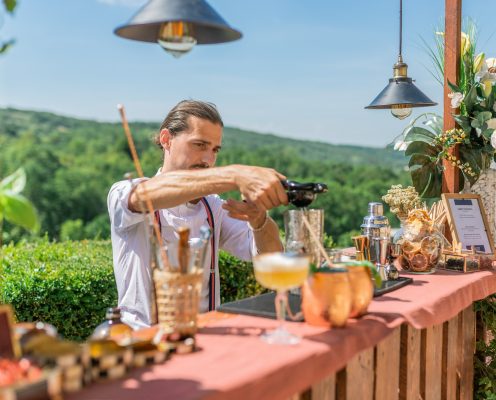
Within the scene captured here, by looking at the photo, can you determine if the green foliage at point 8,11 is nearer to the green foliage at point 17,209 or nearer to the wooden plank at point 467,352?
the green foliage at point 17,209

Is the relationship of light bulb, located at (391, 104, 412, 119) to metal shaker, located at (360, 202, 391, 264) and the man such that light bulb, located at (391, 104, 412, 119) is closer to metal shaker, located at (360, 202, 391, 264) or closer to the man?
metal shaker, located at (360, 202, 391, 264)

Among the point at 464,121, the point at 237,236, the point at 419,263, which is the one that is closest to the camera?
the point at 419,263

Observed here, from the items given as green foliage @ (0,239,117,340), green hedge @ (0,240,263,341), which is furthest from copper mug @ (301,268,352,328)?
green foliage @ (0,239,117,340)

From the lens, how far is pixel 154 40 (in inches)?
68.2

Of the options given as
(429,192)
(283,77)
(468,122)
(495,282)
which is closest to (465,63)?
(468,122)

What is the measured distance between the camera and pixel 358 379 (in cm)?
195

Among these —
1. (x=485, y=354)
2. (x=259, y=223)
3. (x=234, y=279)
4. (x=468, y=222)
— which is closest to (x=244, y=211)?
(x=259, y=223)

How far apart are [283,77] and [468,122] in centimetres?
2131

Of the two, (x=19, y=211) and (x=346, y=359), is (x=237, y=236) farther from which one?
(x=19, y=211)

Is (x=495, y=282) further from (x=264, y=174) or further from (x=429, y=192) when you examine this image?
(x=264, y=174)

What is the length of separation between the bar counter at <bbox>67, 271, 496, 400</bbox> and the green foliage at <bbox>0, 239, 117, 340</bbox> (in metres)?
2.45

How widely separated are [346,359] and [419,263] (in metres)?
1.28

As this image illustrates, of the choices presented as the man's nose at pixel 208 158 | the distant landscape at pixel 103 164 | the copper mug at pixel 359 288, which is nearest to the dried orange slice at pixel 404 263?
the man's nose at pixel 208 158

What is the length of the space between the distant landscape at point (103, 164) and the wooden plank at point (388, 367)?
13.2m
